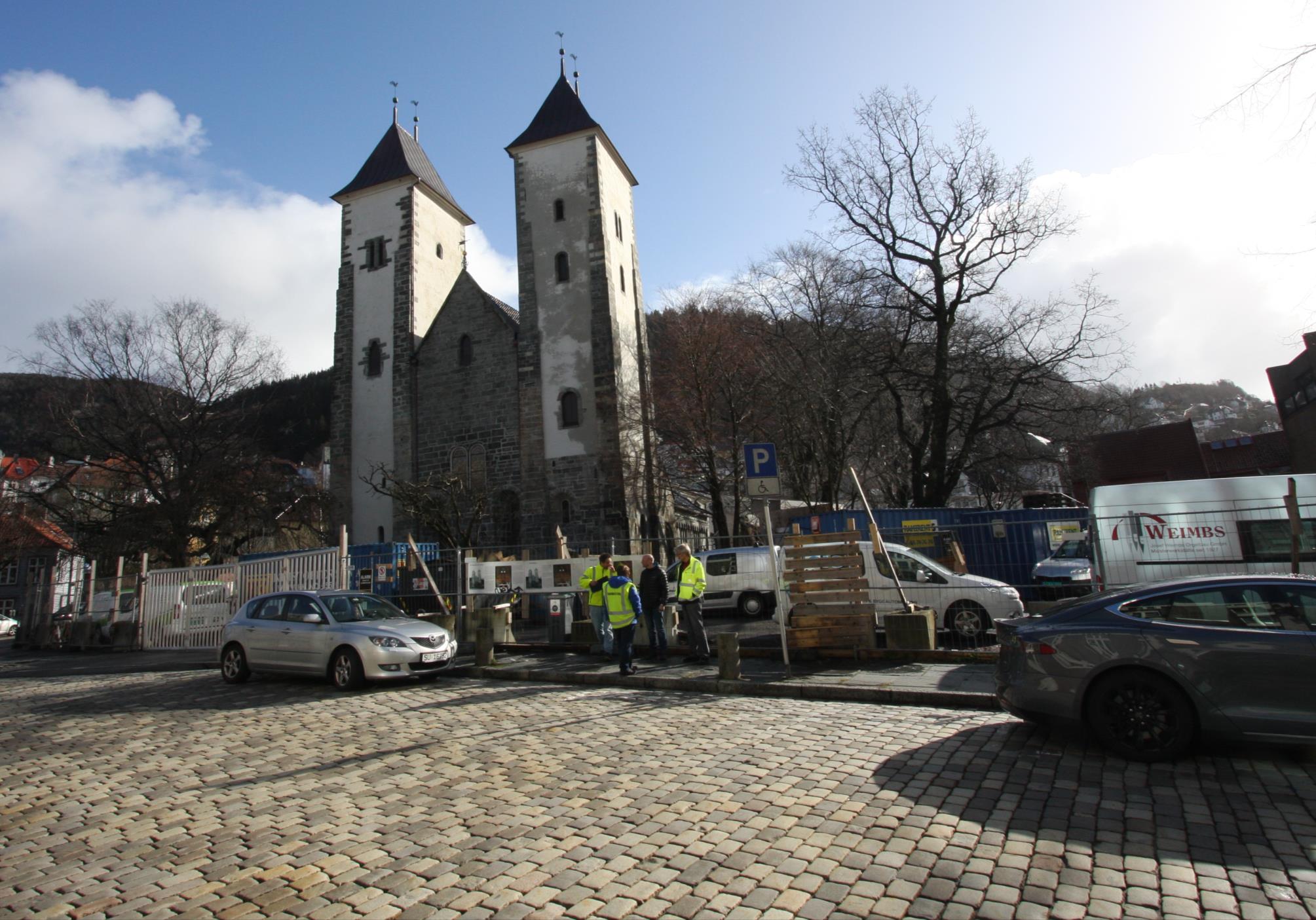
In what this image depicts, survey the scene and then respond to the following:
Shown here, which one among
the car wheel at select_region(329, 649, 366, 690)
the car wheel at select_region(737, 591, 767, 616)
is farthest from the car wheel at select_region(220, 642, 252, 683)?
the car wheel at select_region(737, 591, 767, 616)

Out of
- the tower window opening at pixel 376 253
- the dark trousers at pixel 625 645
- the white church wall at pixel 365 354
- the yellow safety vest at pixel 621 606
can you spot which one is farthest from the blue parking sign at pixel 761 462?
the tower window opening at pixel 376 253

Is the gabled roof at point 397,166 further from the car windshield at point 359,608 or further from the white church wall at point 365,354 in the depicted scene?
the car windshield at point 359,608

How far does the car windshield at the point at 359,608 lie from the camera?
11.4 meters

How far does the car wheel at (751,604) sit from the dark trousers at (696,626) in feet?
21.9

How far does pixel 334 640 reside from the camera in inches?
431

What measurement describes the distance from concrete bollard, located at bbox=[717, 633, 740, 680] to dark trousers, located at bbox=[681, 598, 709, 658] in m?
1.62

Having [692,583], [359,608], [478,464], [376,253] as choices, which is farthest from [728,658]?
[376,253]

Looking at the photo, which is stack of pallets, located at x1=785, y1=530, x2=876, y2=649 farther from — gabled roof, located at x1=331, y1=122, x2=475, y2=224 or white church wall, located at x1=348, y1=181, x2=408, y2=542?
gabled roof, located at x1=331, y1=122, x2=475, y2=224

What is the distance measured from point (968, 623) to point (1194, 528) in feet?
12.3

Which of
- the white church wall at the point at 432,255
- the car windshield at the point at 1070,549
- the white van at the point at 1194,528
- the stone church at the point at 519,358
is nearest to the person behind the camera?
the white van at the point at 1194,528

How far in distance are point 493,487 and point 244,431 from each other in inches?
557

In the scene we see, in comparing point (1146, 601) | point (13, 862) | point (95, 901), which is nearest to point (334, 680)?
point (13, 862)

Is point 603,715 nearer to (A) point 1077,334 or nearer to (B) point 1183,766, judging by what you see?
(B) point 1183,766

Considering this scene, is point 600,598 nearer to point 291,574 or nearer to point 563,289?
point 291,574
